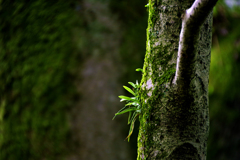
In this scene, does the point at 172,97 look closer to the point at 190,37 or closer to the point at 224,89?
the point at 190,37

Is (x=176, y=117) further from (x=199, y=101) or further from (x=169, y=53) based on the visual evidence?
(x=169, y=53)

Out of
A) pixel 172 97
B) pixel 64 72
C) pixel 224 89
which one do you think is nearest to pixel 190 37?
pixel 172 97

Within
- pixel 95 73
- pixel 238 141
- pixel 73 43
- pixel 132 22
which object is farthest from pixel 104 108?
pixel 238 141

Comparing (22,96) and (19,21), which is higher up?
(19,21)

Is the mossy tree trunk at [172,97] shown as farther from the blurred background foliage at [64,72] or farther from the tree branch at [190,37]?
the blurred background foliage at [64,72]

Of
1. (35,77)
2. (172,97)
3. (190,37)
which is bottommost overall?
(172,97)

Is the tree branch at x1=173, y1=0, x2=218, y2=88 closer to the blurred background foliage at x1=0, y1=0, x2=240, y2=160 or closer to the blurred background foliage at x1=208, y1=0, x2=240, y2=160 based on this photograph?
the blurred background foliage at x1=0, y1=0, x2=240, y2=160

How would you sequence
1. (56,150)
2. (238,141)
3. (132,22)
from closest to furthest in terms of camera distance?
(56,150) → (132,22) → (238,141)
